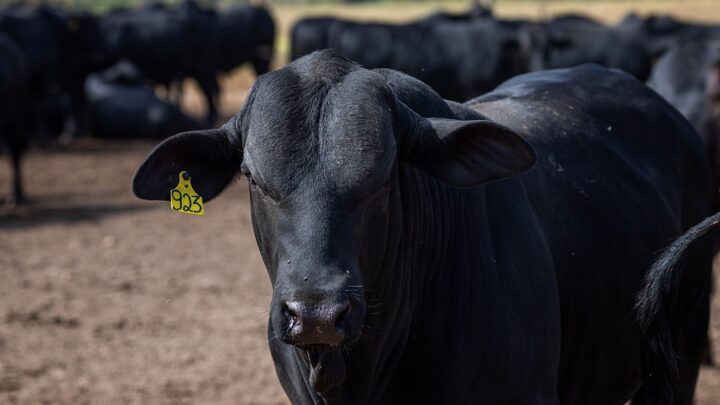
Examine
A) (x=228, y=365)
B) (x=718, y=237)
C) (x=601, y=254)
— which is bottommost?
(x=228, y=365)

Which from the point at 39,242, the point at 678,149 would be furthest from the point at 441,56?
the point at 678,149

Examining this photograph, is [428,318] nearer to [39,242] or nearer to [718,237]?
[718,237]

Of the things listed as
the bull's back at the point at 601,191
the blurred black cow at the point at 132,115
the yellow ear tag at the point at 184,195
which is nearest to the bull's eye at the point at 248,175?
the yellow ear tag at the point at 184,195

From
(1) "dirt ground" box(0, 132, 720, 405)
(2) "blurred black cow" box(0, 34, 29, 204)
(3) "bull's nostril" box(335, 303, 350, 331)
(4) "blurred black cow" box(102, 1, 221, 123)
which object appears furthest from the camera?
(4) "blurred black cow" box(102, 1, 221, 123)

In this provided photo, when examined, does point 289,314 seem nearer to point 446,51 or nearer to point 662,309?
point 662,309

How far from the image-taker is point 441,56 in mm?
17594

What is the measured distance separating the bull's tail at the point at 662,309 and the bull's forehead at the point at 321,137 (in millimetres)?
1086

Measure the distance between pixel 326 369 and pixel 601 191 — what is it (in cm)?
165

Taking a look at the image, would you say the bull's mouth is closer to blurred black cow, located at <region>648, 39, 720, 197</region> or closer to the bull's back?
the bull's back

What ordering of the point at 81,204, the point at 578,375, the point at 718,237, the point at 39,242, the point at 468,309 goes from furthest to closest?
the point at 81,204 < the point at 39,242 < the point at 718,237 < the point at 578,375 < the point at 468,309

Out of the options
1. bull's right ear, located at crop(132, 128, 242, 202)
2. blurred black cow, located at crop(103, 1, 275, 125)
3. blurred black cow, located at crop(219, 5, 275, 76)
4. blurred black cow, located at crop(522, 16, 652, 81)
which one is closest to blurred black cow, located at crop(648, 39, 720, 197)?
bull's right ear, located at crop(132, 128, 242, 202)

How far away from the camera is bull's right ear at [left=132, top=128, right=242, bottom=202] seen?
11.3 feet

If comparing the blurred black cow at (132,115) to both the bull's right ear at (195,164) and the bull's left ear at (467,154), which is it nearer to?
the bull's right ear at (195,164)

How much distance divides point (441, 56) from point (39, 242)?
877 centimetres
